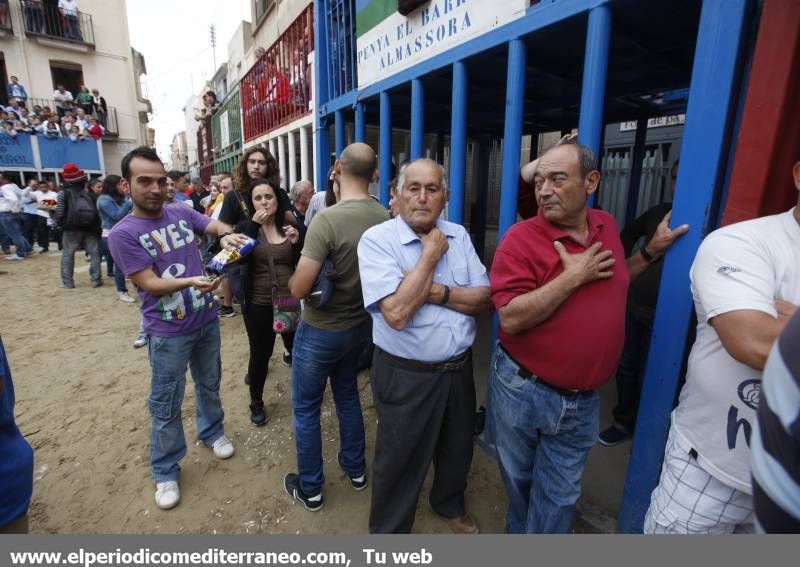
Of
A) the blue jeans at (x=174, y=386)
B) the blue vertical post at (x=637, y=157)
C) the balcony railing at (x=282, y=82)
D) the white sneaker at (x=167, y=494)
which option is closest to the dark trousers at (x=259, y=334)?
the blue jeans at (x=174, y=386)

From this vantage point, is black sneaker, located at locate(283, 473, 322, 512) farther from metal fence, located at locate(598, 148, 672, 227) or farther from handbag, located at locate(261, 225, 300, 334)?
metal fence, located at locate(598, 148, 672, 227)

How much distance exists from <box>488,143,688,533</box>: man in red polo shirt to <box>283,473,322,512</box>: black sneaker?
4.05ft

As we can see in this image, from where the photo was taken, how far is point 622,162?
812 centimetres

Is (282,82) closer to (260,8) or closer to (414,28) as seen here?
(414,28)

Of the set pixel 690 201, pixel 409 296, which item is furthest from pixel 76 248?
pixel 690 201

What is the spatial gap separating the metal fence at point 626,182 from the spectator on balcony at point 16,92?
20.3 metres

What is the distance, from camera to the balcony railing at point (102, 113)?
628 inches

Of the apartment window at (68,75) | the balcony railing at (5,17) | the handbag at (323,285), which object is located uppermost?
the balcony railing at (5,17)

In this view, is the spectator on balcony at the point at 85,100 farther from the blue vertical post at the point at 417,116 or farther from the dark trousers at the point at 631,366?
the dark trousers at the point at 631,366

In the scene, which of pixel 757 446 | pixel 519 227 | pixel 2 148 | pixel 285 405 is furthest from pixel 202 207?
pixel 2 148

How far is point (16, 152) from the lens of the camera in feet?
47.6

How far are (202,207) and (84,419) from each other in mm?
4949

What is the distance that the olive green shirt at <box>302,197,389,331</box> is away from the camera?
1.94 meters

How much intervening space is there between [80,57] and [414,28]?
21603 millimetres
